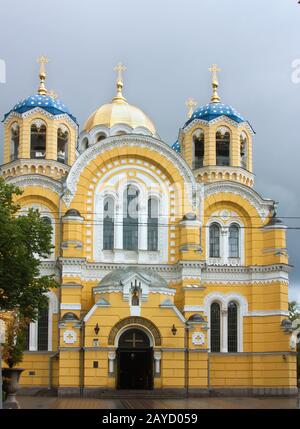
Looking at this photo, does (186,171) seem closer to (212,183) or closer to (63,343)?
(212,183)

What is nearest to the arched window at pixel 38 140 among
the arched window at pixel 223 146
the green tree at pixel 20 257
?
the arched window at pixel 223 146

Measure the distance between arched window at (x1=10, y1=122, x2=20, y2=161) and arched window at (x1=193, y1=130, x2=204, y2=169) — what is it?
1047 centimetres

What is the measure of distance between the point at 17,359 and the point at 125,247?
1199 centimetres

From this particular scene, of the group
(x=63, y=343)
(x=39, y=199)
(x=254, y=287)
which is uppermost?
(x=39, y=199)

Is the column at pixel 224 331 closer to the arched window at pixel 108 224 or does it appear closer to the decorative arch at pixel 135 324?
the decorative arch at pixel 135 324

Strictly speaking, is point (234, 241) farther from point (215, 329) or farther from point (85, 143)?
point (85, 143)

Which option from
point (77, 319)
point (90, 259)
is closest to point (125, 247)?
point (90, 259)

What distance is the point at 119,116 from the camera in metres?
50.2

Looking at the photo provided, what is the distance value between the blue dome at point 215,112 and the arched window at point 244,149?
1.05 meters

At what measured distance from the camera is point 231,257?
1810 inches

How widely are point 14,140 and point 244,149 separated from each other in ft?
45.3

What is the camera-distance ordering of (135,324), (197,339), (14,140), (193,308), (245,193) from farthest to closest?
1. (14,140)
2. (245,193)
3. (193,308)
4. (197,339)
5. (135,324)

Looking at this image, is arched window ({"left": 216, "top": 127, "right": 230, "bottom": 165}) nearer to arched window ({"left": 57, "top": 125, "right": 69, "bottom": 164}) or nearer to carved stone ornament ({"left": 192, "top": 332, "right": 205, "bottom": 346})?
arched window ({"left": 57, "top": 125, "right": 69, "bottom": 164})

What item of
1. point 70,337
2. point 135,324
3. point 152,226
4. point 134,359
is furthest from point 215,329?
point 70,337
